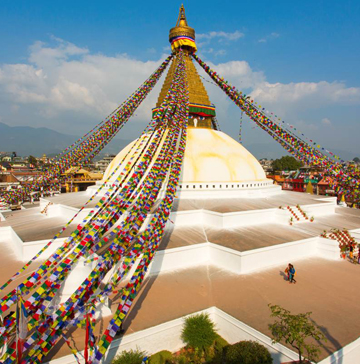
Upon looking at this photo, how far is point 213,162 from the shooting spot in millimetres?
12883

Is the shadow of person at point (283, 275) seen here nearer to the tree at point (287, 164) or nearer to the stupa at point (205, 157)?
the stupa at point (205, 157)

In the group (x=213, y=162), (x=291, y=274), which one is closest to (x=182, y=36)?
(x=213, y=162)

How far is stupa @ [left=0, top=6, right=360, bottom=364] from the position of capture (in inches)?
214

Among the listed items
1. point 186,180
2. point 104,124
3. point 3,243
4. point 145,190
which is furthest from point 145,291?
point 104,124

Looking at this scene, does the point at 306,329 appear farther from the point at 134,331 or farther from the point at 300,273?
the point at 300,273

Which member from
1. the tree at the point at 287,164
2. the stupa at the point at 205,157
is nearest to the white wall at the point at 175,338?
the stupa at the point at 205,157

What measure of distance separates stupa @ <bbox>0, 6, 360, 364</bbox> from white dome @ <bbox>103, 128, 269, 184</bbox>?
0.05m

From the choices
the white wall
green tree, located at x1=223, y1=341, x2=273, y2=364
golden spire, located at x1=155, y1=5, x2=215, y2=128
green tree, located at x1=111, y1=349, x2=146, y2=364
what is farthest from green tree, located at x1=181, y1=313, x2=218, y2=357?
golden spire, located at x1=155, y1=5, x2=215, y2=128

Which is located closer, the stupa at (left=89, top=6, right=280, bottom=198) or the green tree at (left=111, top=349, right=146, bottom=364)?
the green tree at (left=111, top=349, right=146, bottom=364)

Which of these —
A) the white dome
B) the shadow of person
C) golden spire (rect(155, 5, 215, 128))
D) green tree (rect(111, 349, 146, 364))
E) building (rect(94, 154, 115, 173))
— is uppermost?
golden spire (rect(155, 5, 215, 128))

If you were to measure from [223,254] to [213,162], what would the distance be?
220 inches

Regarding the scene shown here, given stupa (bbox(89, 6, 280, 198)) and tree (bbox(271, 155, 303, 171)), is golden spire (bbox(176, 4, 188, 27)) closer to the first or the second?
stupa (bbox(89, 6, 280, 198))

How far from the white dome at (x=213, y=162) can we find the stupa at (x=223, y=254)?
0.16 feet

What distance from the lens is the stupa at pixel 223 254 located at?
543 cm
